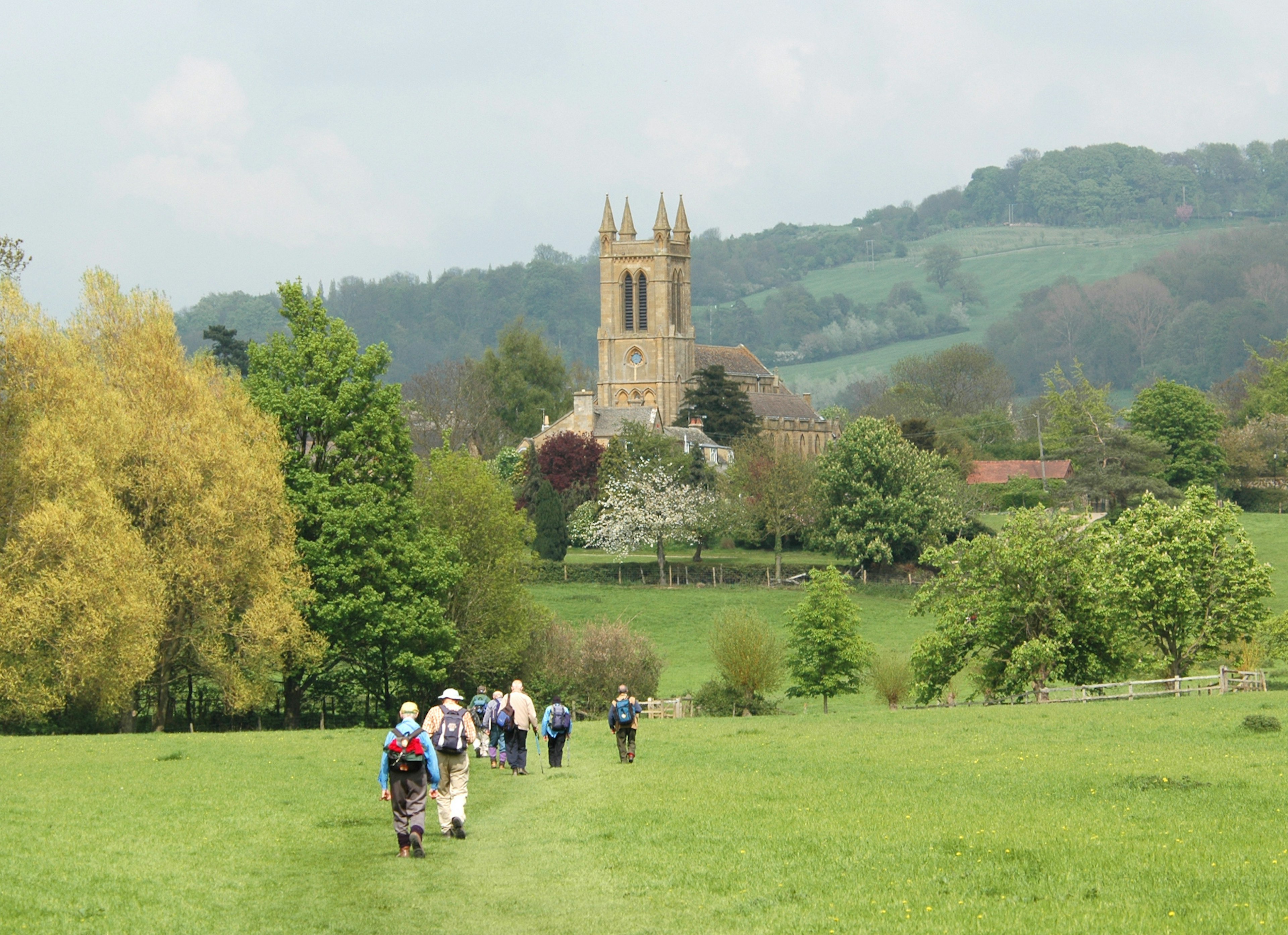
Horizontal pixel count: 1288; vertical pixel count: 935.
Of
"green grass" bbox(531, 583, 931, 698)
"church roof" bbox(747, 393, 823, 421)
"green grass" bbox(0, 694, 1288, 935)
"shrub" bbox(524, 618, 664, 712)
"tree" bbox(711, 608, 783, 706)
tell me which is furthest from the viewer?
"church roof" bbox(747, 393, 823, 421)

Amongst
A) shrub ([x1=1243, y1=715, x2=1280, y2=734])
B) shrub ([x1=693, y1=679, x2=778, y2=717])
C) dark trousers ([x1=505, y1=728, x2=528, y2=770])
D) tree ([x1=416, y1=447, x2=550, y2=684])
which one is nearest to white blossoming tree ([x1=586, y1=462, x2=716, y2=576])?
tree ([x1=416, y1=447, x2=550, y2=684])

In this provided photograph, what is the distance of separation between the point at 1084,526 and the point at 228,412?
95.2 ft

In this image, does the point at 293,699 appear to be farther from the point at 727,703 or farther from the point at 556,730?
the point at 556,730

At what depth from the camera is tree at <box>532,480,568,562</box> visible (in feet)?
293

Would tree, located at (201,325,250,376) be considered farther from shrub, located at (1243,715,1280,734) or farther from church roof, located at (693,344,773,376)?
shrub, located at (1243,715,1280,734)

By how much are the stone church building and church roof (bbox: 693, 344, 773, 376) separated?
168cm

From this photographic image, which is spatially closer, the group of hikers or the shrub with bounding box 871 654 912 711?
the group of hikers

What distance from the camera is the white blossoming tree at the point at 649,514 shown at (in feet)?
301

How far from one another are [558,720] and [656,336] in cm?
13079

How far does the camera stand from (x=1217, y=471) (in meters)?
108

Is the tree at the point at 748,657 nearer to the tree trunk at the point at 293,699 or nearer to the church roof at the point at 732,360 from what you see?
the tree trunk at the point at 293,699

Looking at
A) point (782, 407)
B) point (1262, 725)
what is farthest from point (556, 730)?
point (782, 407)

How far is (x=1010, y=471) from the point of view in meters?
123

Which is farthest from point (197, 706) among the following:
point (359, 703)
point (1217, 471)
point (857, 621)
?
point (1217, 471)
